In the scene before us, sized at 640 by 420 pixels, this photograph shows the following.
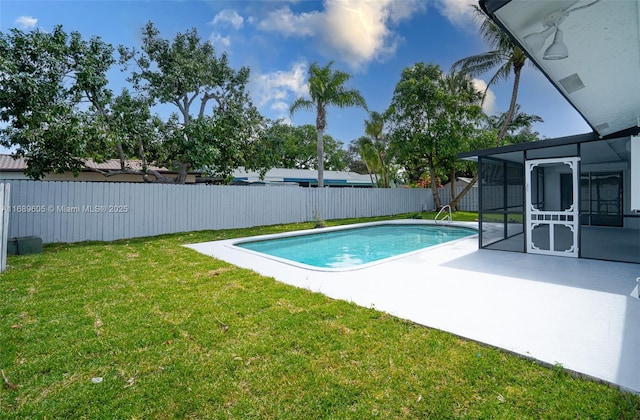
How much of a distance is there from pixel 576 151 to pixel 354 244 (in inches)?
231

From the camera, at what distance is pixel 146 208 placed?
10.3 meters

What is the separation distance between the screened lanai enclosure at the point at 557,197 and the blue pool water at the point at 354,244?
7.01 feet

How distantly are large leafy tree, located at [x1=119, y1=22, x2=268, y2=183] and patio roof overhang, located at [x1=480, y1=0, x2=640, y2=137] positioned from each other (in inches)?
433

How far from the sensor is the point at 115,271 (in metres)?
5.75

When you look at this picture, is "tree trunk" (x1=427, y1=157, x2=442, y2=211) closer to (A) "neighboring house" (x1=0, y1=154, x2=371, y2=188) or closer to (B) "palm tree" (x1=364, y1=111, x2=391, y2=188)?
(B) "palm tree" (x1=364, y1=111, x2=391, y2=188)

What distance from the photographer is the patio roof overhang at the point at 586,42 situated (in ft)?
Result: 6.97

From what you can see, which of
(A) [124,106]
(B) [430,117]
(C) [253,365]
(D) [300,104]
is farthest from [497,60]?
(C) [253,365]

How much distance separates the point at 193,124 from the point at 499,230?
10892 millimetres

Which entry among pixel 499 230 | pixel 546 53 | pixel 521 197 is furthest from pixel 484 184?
pixel 546 53

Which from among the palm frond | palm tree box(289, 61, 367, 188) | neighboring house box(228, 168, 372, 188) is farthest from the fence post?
neighboring house box(228, 168, 372, 188)

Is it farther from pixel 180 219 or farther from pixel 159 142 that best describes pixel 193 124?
pixel 180 219

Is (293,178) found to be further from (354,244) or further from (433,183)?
(354,244)

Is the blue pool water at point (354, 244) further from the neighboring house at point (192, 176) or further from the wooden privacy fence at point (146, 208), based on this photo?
the neighboring house at point (192, 176)

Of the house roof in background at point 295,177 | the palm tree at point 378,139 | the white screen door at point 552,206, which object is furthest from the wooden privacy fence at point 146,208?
the house roof in background at point 295,177
